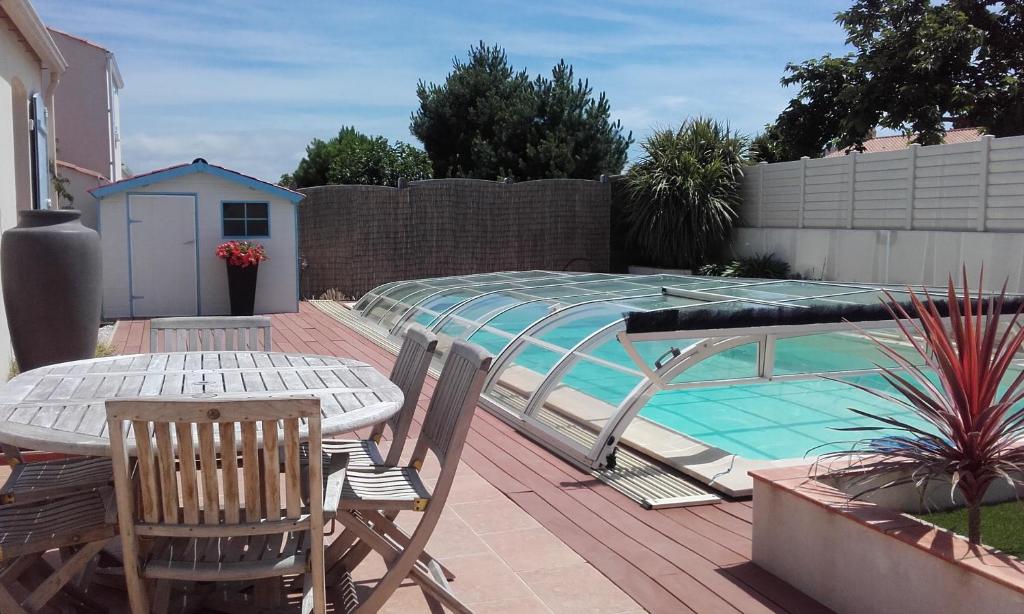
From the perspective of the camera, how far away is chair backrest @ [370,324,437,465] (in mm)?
3375

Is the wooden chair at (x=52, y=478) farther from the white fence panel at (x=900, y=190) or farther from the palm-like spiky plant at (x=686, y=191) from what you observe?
the palm-like spiky plant at (x=686, y=191)

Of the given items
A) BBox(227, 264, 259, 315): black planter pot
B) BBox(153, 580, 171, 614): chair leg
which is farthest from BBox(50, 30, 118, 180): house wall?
BBox(153, 580, 171, 614): chair leg

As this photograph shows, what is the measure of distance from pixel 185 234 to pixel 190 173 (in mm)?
793

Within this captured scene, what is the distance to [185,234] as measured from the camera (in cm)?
1150

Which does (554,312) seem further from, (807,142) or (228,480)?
(807,142)

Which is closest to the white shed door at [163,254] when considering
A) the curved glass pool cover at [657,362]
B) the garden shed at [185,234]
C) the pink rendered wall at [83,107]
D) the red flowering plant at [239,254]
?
the garden shed at [185,234]

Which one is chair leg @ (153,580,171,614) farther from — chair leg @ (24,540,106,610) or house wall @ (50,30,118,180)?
house wall @ (50,30,118,180)

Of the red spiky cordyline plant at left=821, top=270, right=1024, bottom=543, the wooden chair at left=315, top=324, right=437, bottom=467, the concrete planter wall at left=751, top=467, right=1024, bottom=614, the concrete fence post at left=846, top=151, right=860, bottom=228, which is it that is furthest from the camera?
the concrete fence post at left=846, top=151, right=860, bottom=228

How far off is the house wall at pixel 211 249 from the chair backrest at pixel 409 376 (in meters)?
8.71

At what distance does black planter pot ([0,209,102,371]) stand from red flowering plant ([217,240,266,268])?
510 cm

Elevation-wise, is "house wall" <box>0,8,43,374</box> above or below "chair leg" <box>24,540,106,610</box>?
above

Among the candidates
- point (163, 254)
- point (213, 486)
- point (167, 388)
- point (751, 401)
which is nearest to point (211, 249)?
point (163, 254)

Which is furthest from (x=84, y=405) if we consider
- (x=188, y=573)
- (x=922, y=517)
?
(x=922, y=517)

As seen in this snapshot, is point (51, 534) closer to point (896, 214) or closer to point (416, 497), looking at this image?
point (416, 497)
